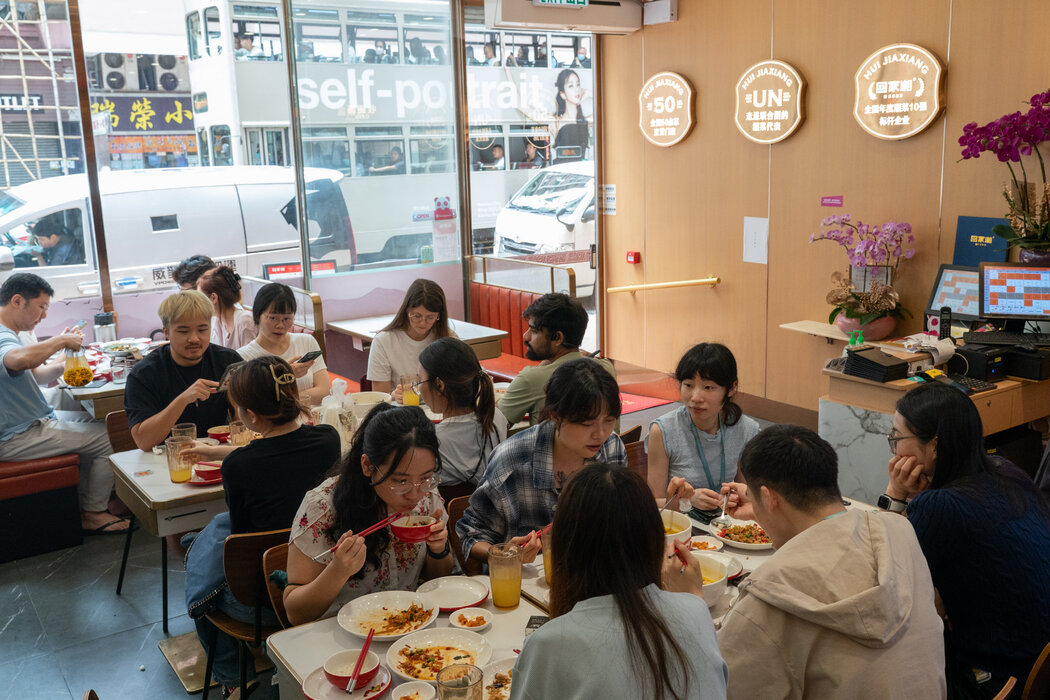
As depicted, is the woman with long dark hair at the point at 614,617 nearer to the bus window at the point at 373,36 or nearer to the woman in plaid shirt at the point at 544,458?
the woman in plaid shirt at the point at 544,458

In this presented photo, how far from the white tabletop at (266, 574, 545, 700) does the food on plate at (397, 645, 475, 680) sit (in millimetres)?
43

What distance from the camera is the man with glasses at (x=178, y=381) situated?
11.5 feet

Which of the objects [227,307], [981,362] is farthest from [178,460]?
[981,362]

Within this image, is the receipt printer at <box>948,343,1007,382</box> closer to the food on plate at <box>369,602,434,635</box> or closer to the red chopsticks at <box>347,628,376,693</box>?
the food on plate at <box>369,602,434,635</box>

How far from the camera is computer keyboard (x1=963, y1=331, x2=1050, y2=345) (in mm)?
4246

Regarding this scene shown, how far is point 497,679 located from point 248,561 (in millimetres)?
976

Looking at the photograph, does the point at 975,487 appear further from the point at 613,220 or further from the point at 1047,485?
the point at 613,220

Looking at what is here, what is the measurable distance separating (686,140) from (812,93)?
1110 millimetres

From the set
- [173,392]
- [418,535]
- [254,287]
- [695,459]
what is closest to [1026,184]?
[695,459]

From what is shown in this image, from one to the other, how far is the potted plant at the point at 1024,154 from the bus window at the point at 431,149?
3814mm

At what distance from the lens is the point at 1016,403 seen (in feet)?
13.8

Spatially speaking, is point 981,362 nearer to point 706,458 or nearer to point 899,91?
point 899,91

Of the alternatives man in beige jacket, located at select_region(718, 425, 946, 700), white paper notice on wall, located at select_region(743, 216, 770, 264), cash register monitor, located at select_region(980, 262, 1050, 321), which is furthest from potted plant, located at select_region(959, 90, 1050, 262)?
man in beige jacket, located at select_region(718, 425, 946, 700)

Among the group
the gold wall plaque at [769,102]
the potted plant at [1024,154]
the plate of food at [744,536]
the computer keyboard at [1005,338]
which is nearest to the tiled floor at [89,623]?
the plate of food at [744,536]
